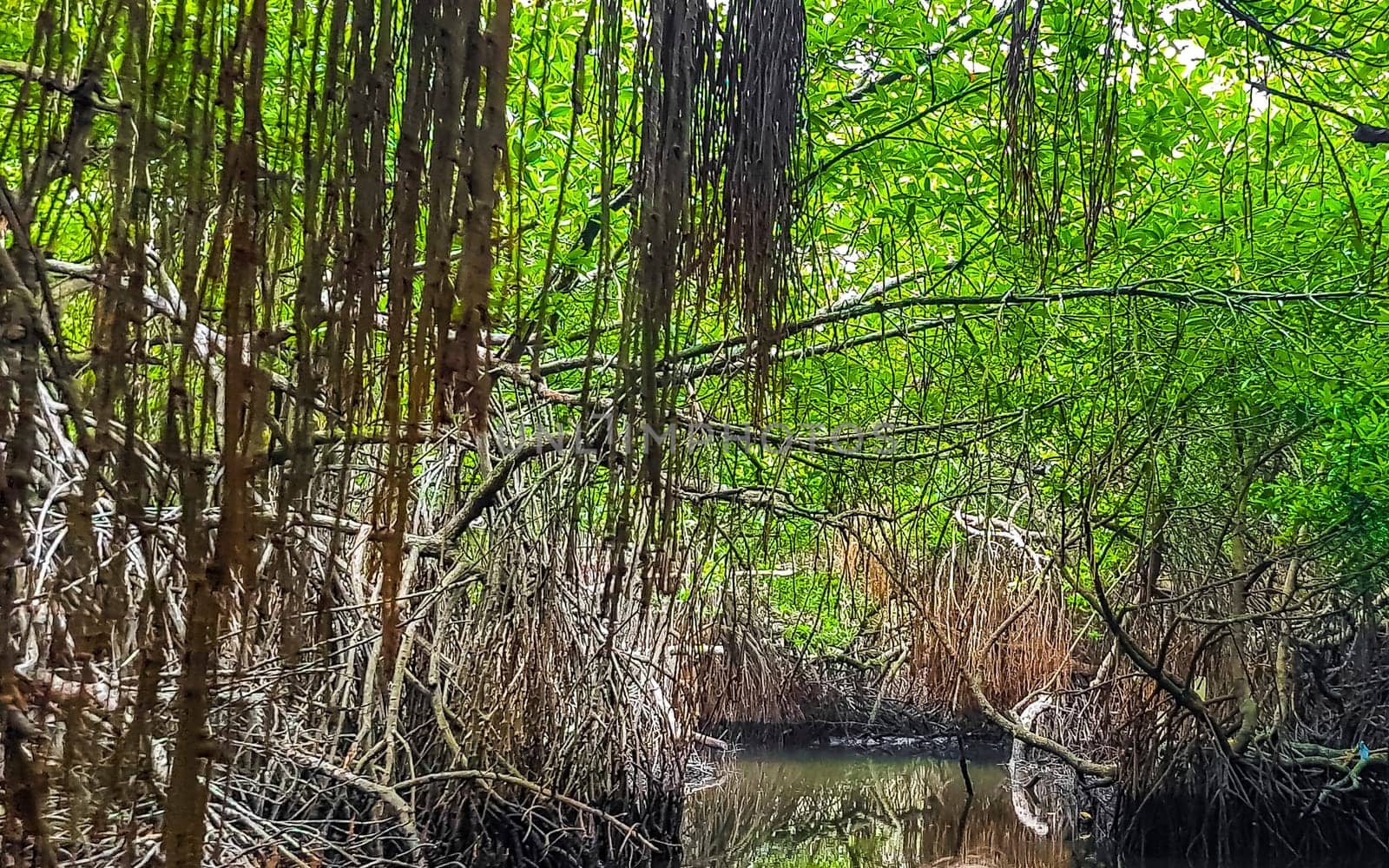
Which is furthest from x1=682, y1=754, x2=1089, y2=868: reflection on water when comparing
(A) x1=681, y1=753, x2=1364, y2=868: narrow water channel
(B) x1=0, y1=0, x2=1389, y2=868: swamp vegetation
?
(B) x1=0, y1=0, x2=1389, y2=868: swamp vegetation

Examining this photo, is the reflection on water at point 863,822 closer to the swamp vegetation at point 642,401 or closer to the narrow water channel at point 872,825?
the narrow water channel at point 872,825

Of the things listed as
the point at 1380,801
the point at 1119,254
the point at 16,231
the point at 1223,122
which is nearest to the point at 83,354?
the point at 16,231

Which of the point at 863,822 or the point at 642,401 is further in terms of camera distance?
the point at 863,822

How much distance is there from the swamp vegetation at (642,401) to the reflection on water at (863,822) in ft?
0.36

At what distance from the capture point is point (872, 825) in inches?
331

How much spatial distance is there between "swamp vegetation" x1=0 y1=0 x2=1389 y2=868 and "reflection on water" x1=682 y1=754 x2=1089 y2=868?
11 cm

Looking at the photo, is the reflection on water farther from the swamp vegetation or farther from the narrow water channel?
the swamp vegetation

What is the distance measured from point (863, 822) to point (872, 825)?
12 centimetres

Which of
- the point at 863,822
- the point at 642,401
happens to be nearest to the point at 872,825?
the point at 863,822

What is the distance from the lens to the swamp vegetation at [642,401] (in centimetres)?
81

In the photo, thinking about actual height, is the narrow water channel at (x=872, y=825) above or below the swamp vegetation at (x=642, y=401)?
below

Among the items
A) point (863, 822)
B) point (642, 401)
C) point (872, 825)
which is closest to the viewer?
point (642, 401)

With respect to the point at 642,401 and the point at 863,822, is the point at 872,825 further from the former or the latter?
the point at 642,401

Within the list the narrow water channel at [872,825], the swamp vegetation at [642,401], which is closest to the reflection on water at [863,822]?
the narrow water channel at [872,825]
